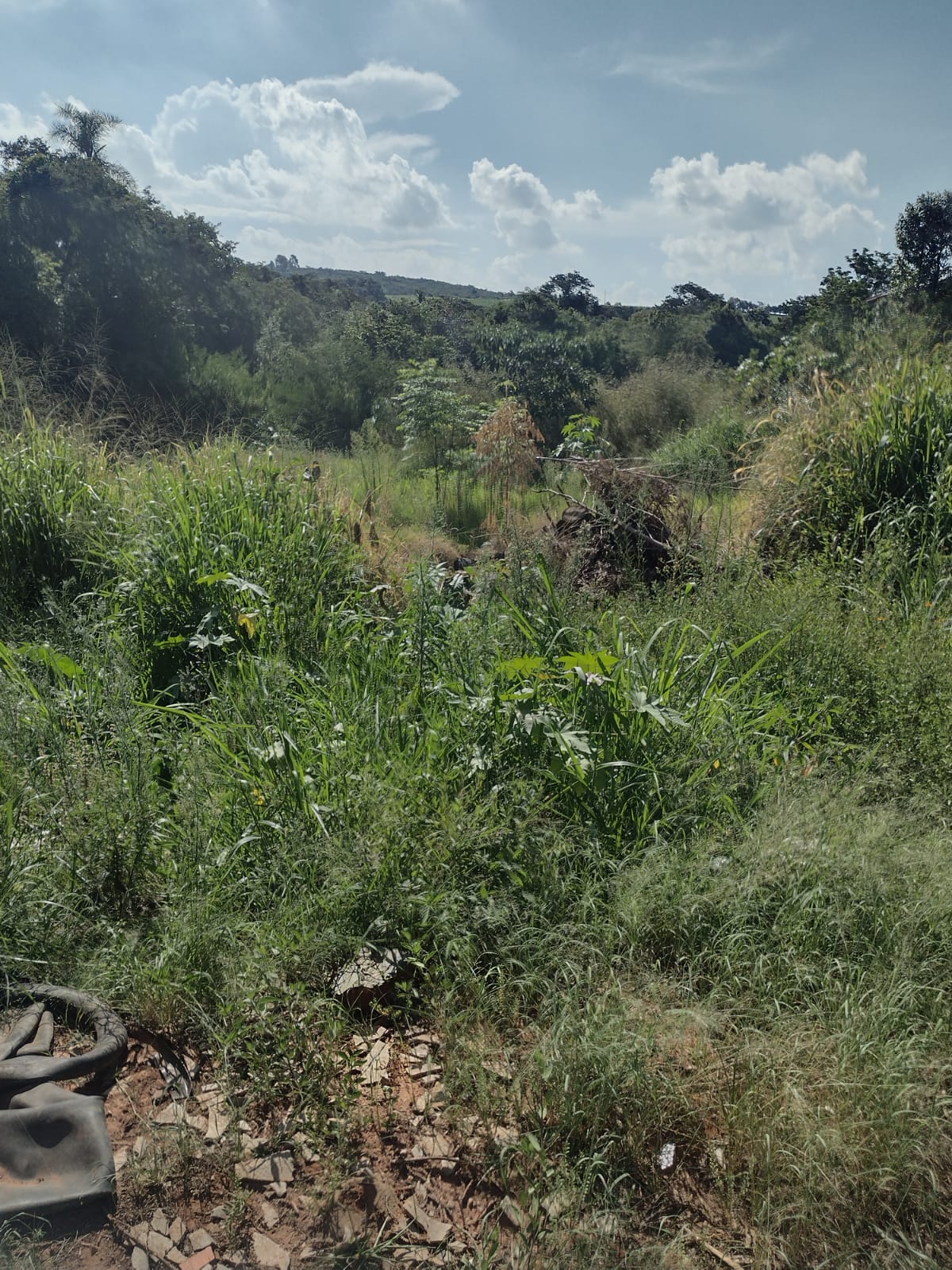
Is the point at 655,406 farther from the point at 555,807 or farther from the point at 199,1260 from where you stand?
the point at 199,1260

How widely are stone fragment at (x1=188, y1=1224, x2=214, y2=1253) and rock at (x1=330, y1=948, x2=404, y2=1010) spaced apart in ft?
2.12

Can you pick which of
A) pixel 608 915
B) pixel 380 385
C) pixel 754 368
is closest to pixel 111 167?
pixel 380 385

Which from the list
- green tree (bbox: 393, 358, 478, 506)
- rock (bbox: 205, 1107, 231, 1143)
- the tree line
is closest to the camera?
rock (bbox: 205, 1107, 231, 1143)

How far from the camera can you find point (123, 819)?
2992mm

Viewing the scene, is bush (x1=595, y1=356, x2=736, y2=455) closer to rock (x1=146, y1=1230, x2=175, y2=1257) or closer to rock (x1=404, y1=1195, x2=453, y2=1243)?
rock (x1=404, y1=1195, x2=453, y2=1243)

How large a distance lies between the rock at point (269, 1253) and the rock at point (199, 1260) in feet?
0.30

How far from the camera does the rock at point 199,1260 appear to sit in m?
1.90

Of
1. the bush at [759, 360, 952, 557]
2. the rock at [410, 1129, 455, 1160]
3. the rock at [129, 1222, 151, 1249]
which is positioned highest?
the bush at [759, 360, 952, 557]

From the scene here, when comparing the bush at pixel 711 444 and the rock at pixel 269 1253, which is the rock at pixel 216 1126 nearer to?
the rock at pixel 269 1253

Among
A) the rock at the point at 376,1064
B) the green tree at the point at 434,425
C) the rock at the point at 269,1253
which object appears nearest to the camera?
the rock at the point at 269,1253

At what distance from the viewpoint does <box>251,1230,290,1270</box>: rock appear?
6.22 feet

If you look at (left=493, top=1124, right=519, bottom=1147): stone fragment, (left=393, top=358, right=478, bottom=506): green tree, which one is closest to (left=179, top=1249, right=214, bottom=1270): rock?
(left=493, top=1124, right=519, bottom=1147): stone fragment

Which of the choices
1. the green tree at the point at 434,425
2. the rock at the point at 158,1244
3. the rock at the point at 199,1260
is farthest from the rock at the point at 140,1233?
the green tree at the point at 434,425

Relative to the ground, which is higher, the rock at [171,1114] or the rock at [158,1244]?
the rock at [171,1114]
